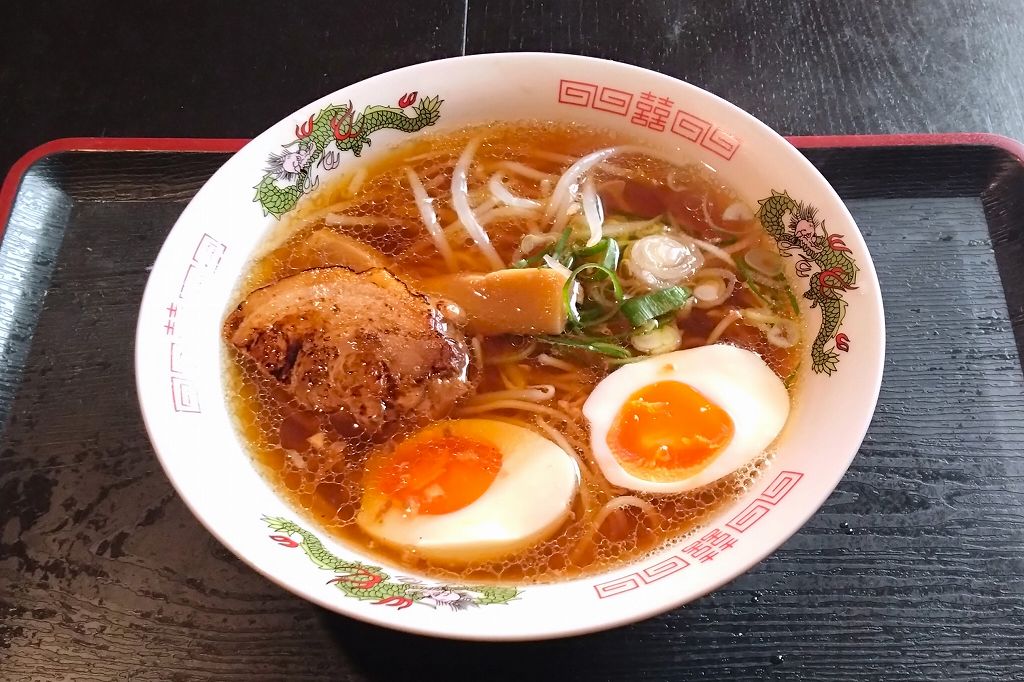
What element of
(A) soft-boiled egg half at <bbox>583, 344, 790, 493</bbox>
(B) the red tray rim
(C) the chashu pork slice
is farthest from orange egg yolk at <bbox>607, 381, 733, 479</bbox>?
(B) the red tray rim

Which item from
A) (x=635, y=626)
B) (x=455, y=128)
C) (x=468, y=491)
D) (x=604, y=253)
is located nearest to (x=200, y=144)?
(x=455, y=128)

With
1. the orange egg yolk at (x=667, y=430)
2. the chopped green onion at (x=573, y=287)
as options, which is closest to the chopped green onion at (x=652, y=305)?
the chopped green onion at (x=573, y=287)

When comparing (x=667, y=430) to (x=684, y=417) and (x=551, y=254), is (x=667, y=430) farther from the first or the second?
(x=551, y=254)

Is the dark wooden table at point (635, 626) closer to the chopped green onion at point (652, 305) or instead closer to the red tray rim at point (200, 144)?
the red tray rim at point (200, 144)

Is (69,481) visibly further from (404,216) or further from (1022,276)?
(1022,276)

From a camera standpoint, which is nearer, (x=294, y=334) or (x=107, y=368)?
(x=294, y=334)

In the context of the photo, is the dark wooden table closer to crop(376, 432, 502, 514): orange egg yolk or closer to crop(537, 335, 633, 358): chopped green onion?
crop(376, 432, 502, 514): orange egg yolk

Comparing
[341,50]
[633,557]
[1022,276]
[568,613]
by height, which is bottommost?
[633,557]

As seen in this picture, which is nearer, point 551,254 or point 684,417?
point 684,417

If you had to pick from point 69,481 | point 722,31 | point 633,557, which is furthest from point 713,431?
point 722,31
